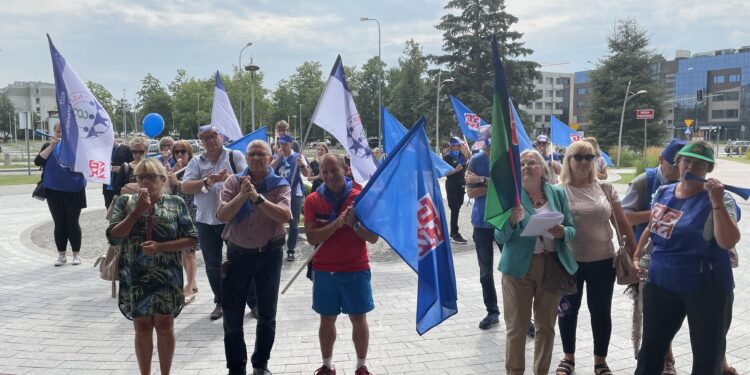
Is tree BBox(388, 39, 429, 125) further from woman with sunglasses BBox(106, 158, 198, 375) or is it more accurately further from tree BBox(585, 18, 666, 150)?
woman with sunglasses BBox(106, 158, 198, 375)

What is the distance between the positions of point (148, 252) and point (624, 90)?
159ft

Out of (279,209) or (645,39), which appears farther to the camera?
(645,39)

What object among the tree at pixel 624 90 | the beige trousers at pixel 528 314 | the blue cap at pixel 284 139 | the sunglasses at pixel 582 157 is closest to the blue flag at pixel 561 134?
the blue cap at pixel 284 139

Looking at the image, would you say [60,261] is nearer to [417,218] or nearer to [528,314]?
[417,218]

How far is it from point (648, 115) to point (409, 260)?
38130 millimetres

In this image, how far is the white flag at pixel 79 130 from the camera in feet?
22.9

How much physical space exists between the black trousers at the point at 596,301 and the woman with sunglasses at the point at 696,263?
0.68m

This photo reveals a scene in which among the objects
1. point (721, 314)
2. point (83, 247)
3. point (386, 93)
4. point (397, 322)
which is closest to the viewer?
point (721, 314)

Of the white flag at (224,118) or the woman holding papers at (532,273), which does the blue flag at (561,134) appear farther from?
the woman holding papers at (532,273)

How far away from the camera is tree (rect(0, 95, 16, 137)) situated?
105m

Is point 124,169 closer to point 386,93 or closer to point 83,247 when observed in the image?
point 83,247

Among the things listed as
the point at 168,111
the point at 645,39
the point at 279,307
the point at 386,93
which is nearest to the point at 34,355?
the point at 279,307

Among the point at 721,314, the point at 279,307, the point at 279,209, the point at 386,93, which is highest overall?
the point at 386,93

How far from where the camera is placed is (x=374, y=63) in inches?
3450
